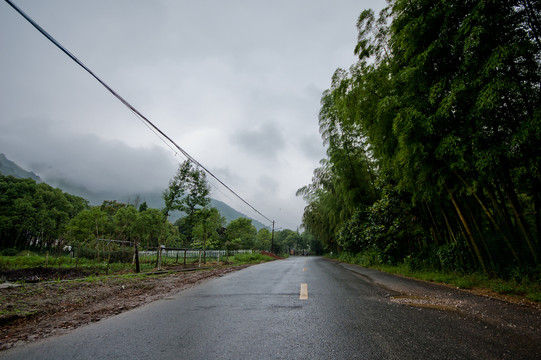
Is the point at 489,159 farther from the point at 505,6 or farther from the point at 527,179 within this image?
the point at 505,6

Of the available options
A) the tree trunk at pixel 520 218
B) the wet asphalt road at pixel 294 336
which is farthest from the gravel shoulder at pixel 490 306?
the tree trunk at pixel 520 218

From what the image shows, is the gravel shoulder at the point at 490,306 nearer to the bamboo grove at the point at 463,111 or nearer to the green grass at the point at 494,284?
the green grass at the point at 494,284

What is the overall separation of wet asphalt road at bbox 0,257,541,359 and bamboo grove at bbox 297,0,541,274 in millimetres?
3250

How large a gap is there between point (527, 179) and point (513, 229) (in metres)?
1.14

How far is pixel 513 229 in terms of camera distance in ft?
16.9

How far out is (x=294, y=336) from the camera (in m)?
2.21

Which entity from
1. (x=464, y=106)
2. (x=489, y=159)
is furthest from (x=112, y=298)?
(x=464, y=106)

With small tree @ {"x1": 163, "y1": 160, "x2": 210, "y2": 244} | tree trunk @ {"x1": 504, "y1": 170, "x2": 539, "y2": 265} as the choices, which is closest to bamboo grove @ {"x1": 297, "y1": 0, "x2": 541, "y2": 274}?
tree trunk @ {"x1": 504, "y1": 170, "x2": 539, "y2": 265}

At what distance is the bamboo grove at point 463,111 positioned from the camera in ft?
13.1

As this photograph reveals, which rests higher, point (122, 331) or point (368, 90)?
point (368, 90)

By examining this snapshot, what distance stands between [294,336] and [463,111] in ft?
17.0

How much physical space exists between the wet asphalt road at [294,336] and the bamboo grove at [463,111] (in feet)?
10.7

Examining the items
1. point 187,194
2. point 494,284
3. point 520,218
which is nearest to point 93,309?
point 494,284

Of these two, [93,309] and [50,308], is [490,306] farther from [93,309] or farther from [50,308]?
[50,308]
